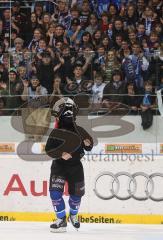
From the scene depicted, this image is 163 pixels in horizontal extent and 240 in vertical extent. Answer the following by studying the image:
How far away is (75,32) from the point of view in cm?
1441

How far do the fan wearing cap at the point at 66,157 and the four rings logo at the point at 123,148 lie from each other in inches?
111

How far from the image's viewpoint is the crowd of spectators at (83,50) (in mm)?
12586

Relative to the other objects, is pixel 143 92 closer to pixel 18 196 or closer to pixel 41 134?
pixel 41 134

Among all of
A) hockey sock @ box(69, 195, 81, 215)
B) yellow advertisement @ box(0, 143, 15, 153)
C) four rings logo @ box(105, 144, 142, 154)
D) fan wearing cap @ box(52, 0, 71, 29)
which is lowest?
hockey sock @ box(69, 195, 81, 215)

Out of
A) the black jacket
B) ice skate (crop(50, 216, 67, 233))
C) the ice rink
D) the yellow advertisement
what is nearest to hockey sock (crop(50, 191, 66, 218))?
ice skate (crop(50, 216, 67, 233))

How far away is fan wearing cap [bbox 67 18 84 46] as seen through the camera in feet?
46.6

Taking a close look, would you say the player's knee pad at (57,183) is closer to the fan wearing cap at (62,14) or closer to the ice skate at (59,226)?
the ice skate at (59,226)

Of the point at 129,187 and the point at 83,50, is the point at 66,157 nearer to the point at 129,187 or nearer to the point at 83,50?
the point at 129,187

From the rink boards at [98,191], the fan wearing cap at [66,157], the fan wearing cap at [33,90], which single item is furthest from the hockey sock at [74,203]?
the fan wearing cap at [33,90]

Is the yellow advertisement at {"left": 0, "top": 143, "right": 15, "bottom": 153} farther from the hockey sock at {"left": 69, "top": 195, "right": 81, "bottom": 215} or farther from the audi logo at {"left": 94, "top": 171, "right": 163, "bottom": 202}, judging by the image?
the hockey sock at {"left": 69, "top": 195, "right": 81, "bottom": 215}

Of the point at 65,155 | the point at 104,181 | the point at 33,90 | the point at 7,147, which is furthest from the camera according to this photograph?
the point at 33,90

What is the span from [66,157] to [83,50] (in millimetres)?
5673

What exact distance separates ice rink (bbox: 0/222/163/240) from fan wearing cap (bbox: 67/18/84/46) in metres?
5.77

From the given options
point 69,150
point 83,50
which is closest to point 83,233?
point 69,150
